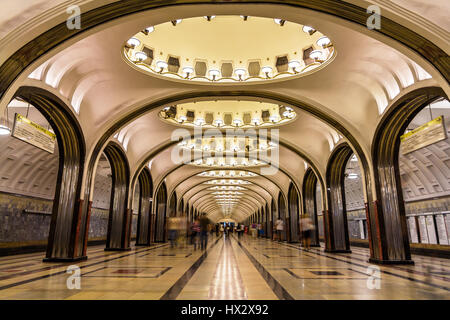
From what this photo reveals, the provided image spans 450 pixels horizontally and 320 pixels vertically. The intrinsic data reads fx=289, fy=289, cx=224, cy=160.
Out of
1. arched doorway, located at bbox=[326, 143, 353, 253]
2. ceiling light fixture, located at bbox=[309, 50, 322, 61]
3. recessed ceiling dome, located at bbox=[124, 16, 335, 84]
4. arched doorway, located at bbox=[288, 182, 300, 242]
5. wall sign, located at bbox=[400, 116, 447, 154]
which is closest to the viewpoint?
wall sign, located at bbox=[400, 116, 447, 154]

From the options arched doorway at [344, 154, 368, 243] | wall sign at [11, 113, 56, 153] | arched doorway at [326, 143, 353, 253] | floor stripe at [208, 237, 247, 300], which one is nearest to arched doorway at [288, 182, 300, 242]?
arched doorway at [344, 154, 368, 243]

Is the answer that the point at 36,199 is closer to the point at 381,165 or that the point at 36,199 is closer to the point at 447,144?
the point at 381,165

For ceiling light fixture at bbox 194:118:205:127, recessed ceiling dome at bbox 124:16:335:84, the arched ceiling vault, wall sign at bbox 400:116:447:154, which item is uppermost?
recessed ceiling dome at bbox 124:16:335:84

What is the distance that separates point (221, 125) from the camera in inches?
545

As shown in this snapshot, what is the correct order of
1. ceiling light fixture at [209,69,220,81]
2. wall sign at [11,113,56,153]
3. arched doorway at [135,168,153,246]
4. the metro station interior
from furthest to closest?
arched doorway at [135,168,153,246] → ceiling light fixture at [209,69,220,81] → wall sign at [11,113,56,153] → the metro station interior

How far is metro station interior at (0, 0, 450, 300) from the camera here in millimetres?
4828

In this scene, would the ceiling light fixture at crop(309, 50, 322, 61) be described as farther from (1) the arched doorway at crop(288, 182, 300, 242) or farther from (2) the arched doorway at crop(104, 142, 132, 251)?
(1) the arched doorway at crop(288, 182, 300, 242)

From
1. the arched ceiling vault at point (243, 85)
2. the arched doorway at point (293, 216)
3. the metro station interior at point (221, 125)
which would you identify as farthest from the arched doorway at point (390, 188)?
the arched doorway at point (293, 216)

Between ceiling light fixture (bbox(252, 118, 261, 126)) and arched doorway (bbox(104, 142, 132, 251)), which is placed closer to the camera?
arched doorway (bbox(104, 142, 132, 251))

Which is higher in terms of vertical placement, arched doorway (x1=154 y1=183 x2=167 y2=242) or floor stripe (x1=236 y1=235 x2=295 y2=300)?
arched doorway (x1=154 y1=183 x2=167 y2=242)

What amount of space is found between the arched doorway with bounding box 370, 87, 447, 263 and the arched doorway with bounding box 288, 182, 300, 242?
10998mm

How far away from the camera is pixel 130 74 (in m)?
8.48

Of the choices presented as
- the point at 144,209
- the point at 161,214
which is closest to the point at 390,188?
the point at 144,209

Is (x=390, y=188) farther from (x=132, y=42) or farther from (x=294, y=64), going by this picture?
(x=132, y=42)
